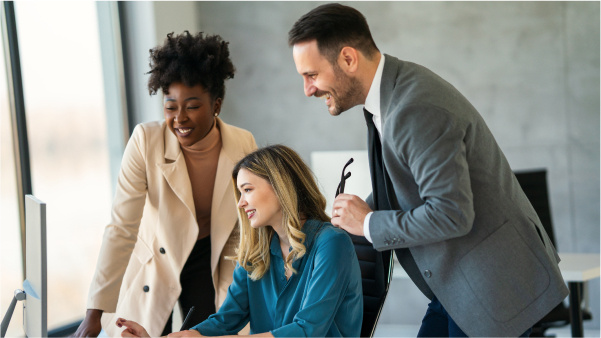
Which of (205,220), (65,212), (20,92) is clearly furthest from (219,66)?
(65,212)

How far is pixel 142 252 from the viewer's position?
97.5 inches

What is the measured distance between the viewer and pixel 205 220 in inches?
98.7

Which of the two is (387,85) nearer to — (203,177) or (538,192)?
(203,177)

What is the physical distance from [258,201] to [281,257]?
0.60ft

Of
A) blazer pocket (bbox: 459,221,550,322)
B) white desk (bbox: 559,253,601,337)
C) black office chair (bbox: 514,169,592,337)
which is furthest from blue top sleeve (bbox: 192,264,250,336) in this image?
black office chair (bbox: 514,169,592,337)

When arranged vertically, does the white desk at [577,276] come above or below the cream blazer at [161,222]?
below

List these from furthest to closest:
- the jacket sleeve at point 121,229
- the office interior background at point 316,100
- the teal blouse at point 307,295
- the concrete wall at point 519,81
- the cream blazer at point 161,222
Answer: the concrete wall at point 519,81
the office interior background at point 316,100
the cream blazer at point 161,222
the jacket sleeve at point 121,229
the teal blouse at point 307,295

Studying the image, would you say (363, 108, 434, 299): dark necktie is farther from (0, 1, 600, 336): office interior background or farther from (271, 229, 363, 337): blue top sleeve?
(0, 1, 600, 336): office interior background

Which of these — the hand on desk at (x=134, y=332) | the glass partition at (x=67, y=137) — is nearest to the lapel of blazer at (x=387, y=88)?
the hand on desk at (x=134, y=332)

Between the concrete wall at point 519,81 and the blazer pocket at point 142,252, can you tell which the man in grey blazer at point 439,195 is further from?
the concrete wall at point 519,81

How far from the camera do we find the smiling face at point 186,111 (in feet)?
7.39

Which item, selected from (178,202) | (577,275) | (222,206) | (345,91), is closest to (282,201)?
(345,91)

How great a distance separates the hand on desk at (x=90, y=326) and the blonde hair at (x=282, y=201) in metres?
0.53

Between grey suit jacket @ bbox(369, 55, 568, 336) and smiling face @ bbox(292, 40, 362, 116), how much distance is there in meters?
0.09
